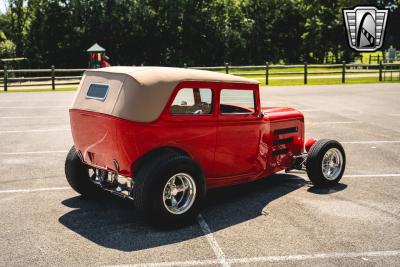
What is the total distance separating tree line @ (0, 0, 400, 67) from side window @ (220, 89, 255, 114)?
4523cm

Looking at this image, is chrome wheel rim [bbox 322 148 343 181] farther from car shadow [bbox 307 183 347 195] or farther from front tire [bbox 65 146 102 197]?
front tire [bbox 65 146 102 197]

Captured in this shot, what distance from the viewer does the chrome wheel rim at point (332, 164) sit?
7352 mm

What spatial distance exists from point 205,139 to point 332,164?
2.47 meters

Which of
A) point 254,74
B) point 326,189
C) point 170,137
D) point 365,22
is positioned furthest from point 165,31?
point 170,137

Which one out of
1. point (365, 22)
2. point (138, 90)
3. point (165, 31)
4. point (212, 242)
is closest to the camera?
point (212, 242)

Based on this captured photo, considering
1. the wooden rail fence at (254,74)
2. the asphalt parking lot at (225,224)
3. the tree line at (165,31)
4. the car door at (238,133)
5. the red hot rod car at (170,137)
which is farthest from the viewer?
the tree line at (165,31)

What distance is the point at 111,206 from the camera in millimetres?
6449

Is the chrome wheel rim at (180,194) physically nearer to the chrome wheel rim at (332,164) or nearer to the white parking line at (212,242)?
the white parking line at (212,242)

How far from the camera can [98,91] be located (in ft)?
19.6

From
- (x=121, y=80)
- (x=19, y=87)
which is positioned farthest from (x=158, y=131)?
(x=19, y=87)

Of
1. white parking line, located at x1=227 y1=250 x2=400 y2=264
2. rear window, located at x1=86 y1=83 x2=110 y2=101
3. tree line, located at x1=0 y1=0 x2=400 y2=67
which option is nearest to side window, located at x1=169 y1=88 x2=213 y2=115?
rear window, located at x1=86 y1=83 x2=110 y2=101

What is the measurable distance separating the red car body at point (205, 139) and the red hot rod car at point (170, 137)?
0.04 feet

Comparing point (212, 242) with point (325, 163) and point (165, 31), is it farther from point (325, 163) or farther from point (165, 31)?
point (165, 31)

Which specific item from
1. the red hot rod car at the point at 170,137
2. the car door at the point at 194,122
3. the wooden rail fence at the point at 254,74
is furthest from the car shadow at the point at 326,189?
the wooden rail fence at the point at 254,74
